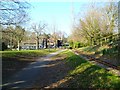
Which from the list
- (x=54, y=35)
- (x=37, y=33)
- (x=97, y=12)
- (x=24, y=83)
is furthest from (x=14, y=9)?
(x=54, y=35)

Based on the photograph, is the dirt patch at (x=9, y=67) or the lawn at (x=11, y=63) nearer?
the dirt patch at (x=9, y=67)

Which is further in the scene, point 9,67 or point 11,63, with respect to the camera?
point 11,63

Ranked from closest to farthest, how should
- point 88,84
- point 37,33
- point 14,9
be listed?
point 88,84 < point 14,9 < point 37,33

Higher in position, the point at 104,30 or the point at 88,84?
the point at 104,30

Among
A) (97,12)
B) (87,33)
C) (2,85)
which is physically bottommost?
(2,85)

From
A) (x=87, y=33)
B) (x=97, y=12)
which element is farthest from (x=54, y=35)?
(x=97, y=12)

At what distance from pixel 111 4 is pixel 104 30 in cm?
511

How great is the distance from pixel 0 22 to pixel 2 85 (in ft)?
25.5

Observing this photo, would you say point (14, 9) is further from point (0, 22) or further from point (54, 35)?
point (54, 35)

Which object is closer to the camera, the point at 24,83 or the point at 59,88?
the point at 59,88

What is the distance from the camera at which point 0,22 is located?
2125 centimetres

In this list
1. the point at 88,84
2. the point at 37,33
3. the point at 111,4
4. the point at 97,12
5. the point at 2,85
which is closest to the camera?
the point at 88,84

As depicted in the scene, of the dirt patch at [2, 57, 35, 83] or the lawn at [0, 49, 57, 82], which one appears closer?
the dirt patch at [2, 57, 35, 83]

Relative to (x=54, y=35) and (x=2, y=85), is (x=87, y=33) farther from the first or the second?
(x=54, y=35)
